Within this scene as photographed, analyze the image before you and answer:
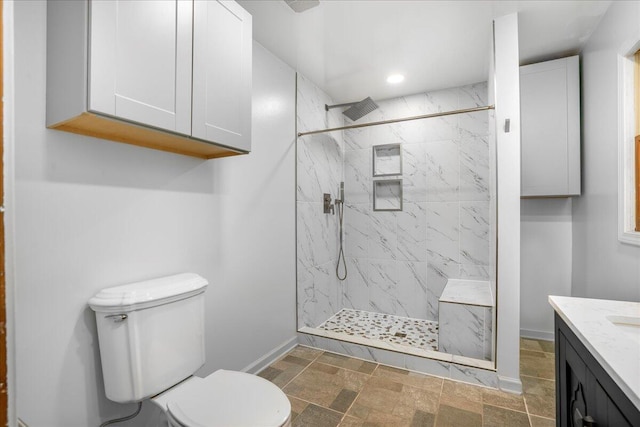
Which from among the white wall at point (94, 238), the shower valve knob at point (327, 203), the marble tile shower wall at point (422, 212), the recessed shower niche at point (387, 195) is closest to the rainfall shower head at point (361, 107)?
the marble tile shower wall at point (422, 212)

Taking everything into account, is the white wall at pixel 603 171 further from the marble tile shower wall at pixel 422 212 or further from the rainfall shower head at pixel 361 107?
the rainfall shower head at pixel 361 107

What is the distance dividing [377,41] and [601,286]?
231cm

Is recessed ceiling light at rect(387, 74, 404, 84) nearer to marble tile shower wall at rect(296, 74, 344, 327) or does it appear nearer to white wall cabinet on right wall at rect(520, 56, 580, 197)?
marble tile shower wall at rect(296, 74, 344, 327)

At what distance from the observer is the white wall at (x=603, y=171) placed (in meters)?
1.75

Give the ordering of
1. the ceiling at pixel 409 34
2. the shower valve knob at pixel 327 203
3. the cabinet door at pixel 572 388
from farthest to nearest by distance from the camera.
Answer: the shower valve knob at pixel 327 203 < the ceiling at pixel 409 34 < the cabinet door at pixel 572 388

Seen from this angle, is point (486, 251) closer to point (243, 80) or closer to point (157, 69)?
point (243, 80)

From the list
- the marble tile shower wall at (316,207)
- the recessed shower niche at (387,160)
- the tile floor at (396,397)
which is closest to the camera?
the tile floor at (396,397)

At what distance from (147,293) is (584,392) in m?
1.59

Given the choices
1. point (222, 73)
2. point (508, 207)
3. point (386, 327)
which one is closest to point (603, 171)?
point (508, 207)

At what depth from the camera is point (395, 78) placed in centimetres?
293

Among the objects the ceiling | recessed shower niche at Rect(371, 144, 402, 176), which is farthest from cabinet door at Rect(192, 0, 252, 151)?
recessed shower niche at Rect(371, 144, 402, 176)

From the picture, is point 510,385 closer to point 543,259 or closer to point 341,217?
point 543,259

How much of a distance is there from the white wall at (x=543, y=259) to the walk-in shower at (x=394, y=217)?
1.10 feet

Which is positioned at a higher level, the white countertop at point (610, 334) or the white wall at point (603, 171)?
the white wall at point (603, 171)
